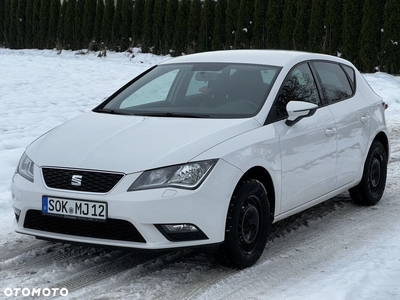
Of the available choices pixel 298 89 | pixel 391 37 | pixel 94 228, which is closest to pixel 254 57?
pixel 298 89

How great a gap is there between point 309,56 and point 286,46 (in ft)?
43.1

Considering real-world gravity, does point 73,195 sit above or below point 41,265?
above

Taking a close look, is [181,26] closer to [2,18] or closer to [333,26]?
[333,26]

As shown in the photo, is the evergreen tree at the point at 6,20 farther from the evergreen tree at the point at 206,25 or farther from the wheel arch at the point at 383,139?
the wheel arch at the point at 383,139

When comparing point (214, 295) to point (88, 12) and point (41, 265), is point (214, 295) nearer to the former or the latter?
point (41, 265)

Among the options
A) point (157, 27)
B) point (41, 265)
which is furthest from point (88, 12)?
point (41, 265)

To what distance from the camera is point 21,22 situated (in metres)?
27.2

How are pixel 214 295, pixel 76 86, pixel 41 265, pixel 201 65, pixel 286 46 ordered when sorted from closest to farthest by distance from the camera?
pixel 214 295
pixel 41 265
pixel 201 65
pixel 76 86
pixel 286 46

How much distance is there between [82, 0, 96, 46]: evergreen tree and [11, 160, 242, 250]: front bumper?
66.6 ft

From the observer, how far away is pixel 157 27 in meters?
22.3

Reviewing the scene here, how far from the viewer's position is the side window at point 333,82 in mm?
6397

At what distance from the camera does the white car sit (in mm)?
4527

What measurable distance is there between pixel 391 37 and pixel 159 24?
8.06 metres

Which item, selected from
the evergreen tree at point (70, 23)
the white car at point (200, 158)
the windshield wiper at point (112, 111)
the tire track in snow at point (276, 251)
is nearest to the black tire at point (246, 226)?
the white car at point (200, 158)
